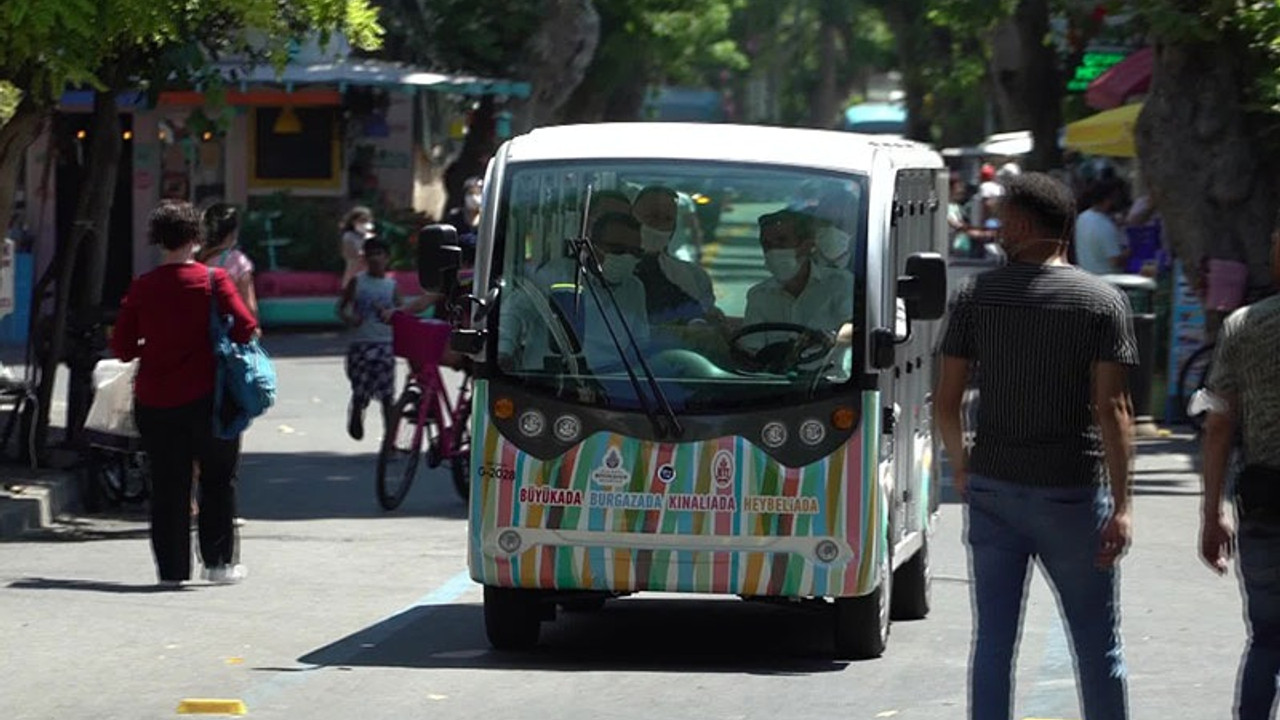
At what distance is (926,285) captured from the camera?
9.66 meters

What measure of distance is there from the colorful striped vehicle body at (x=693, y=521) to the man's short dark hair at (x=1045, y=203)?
2.63 metres

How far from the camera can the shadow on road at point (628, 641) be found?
10008 millimetres

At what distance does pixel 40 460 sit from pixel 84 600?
4.66m

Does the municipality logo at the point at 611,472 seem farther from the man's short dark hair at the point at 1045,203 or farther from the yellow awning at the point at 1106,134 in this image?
the yellow awning at the point at 1106,134

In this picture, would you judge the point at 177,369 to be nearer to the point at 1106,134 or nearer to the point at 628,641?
the point at 628,641

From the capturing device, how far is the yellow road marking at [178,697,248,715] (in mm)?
8688

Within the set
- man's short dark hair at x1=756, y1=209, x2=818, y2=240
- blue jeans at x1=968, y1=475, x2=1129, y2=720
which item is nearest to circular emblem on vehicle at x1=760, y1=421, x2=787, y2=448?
man's short dark hair at x1=756, y1=209, x2=818, y2=240

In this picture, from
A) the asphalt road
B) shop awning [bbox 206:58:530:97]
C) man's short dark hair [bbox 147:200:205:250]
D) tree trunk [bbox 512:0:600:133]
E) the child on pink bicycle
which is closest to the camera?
the asphalt road

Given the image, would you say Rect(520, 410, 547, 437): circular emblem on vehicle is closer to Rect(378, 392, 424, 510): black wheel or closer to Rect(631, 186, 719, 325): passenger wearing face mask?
A: Rect(631, 186, 719, 325): passenger wearing face mask

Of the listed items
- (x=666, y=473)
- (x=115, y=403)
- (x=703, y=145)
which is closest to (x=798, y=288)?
(x=703, y=145)

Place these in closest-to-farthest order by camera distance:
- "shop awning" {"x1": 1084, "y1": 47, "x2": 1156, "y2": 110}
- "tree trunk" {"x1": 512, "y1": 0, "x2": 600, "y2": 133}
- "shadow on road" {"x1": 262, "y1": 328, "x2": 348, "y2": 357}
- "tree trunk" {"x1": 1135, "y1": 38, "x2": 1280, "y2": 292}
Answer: "tree trunk" {"x1": 1135, "y1": 38, "x2": 1280, "y2": 292} → "shadow on road" {"x1": 262, "y1": 328, "x2": 348, "y2": 357} → "shop awning" {"x1": 1084, "y1": 47, "x2": 1156, "y2": 110} → "tree trunk" {"x1": 512, "y1": 0, "x2": 600, "y2": 133}

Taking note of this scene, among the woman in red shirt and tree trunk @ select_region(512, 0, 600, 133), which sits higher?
tree trunk @ select_region(512, 0, 600, 133)

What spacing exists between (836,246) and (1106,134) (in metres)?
18.2

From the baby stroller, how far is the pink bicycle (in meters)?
1.49
